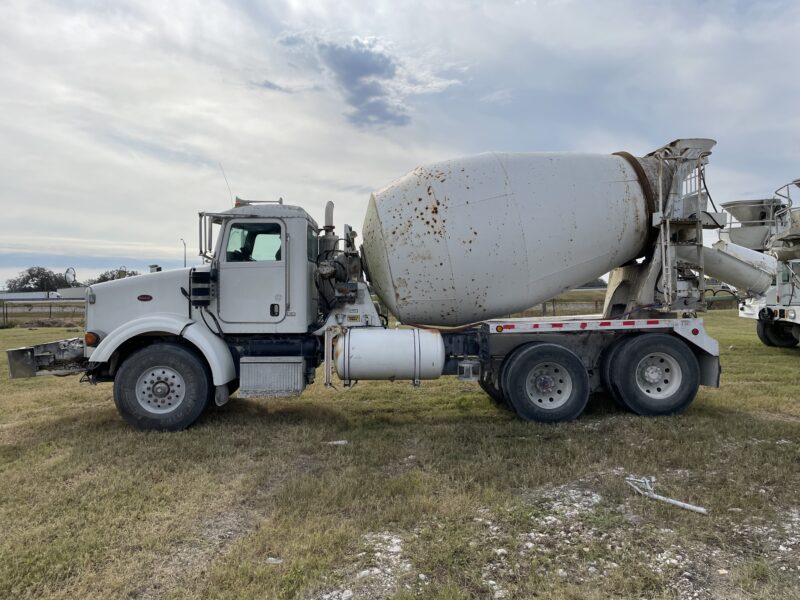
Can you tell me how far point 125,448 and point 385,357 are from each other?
10.3ft

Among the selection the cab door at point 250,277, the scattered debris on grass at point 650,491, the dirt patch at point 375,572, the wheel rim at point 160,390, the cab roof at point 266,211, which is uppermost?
the cab roof at point 266,211

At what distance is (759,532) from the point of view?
369cm

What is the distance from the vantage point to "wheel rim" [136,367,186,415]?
21.5 feet

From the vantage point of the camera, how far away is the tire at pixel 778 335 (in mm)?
14070

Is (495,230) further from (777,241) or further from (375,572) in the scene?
(777,241)

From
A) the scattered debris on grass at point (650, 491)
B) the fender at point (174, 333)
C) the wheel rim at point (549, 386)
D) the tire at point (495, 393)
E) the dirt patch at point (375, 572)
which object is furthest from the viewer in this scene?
the tire at point (495, 393)

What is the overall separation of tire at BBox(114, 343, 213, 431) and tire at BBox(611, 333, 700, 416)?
5.43 m

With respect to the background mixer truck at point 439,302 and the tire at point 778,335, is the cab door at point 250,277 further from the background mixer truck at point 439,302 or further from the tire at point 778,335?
the tire at point 778,335

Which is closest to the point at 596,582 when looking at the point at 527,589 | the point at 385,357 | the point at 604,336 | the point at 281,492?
the point at 527,589

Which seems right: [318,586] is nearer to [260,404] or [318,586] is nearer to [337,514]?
[337,514]

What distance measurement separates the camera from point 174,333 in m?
6.59

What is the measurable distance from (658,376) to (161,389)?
6524 millimetres

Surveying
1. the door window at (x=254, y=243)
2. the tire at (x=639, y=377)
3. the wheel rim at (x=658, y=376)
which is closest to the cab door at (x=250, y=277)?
the door window at (x=254, y=243)

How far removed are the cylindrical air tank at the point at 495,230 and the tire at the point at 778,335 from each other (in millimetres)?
9862
